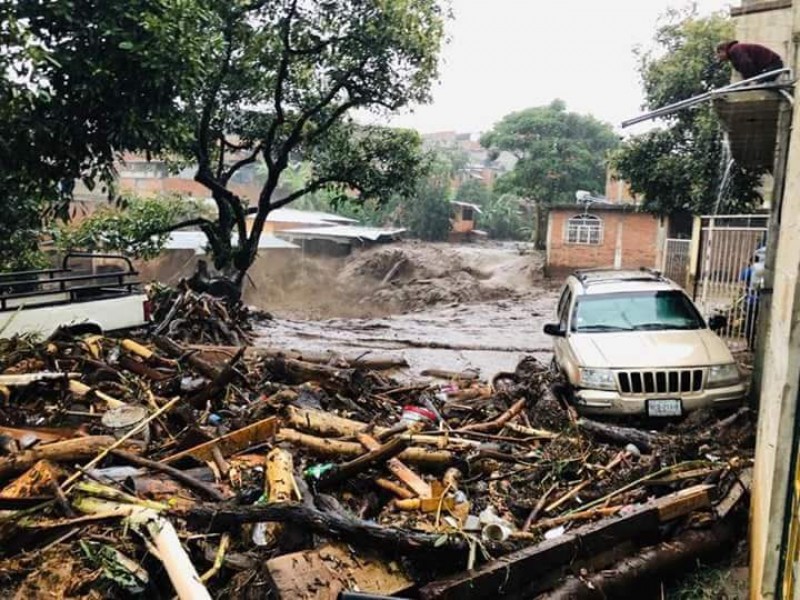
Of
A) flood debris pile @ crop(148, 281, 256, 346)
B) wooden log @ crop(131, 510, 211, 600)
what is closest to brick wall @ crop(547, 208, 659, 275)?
flood debris pile @ crop(148, 281, 256, 346)

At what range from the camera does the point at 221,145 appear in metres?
17.7

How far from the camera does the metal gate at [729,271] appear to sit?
37.5 ft

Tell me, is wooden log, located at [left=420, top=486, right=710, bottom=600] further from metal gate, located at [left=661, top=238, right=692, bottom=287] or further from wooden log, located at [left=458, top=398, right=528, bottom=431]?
metal gate, located at [left=661, top=238, right=692, bottom=287]

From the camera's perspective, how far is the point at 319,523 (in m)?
4.00

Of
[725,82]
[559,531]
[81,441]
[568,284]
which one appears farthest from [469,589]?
[725,82]

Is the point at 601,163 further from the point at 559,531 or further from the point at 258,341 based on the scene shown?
the point at 559,531

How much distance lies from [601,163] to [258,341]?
101ft

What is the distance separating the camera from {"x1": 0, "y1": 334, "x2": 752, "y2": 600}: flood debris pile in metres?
3.78

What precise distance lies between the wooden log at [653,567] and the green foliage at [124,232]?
43.2 feet

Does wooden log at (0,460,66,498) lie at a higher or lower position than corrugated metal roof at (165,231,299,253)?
lower

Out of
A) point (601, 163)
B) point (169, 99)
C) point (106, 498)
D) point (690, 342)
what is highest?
point (601, 163)

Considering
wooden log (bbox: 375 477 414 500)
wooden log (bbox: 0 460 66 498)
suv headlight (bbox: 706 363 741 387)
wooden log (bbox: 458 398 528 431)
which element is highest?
suv headlight (bbox: 706 363 741 387)

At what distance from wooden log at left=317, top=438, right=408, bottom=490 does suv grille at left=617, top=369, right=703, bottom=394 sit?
3527 mm

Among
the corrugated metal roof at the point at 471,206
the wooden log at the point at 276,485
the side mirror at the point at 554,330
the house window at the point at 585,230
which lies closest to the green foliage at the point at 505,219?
the corrugated metal roof at the point at 471,206
